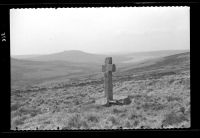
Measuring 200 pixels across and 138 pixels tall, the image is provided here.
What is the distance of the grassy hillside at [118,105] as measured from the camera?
3455mm

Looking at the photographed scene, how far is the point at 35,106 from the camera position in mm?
3900

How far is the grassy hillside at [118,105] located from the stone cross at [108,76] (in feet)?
0.30

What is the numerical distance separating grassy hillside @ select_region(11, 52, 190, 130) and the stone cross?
92mm

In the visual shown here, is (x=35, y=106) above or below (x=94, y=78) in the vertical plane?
below

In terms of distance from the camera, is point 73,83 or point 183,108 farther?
point 73,83

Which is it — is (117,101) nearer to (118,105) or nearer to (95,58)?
(118,105)

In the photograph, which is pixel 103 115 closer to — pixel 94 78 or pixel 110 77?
pixel 110 77


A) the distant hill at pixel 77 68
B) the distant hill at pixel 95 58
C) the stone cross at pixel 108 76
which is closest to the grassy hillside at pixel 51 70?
the distant hill at pixel 77 68

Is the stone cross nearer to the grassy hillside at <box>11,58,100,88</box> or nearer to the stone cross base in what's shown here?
the stone cross base

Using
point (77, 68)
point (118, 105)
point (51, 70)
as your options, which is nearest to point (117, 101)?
point (118, 105)

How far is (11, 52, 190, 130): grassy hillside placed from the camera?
3.46 metres

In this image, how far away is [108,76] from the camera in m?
4.20
